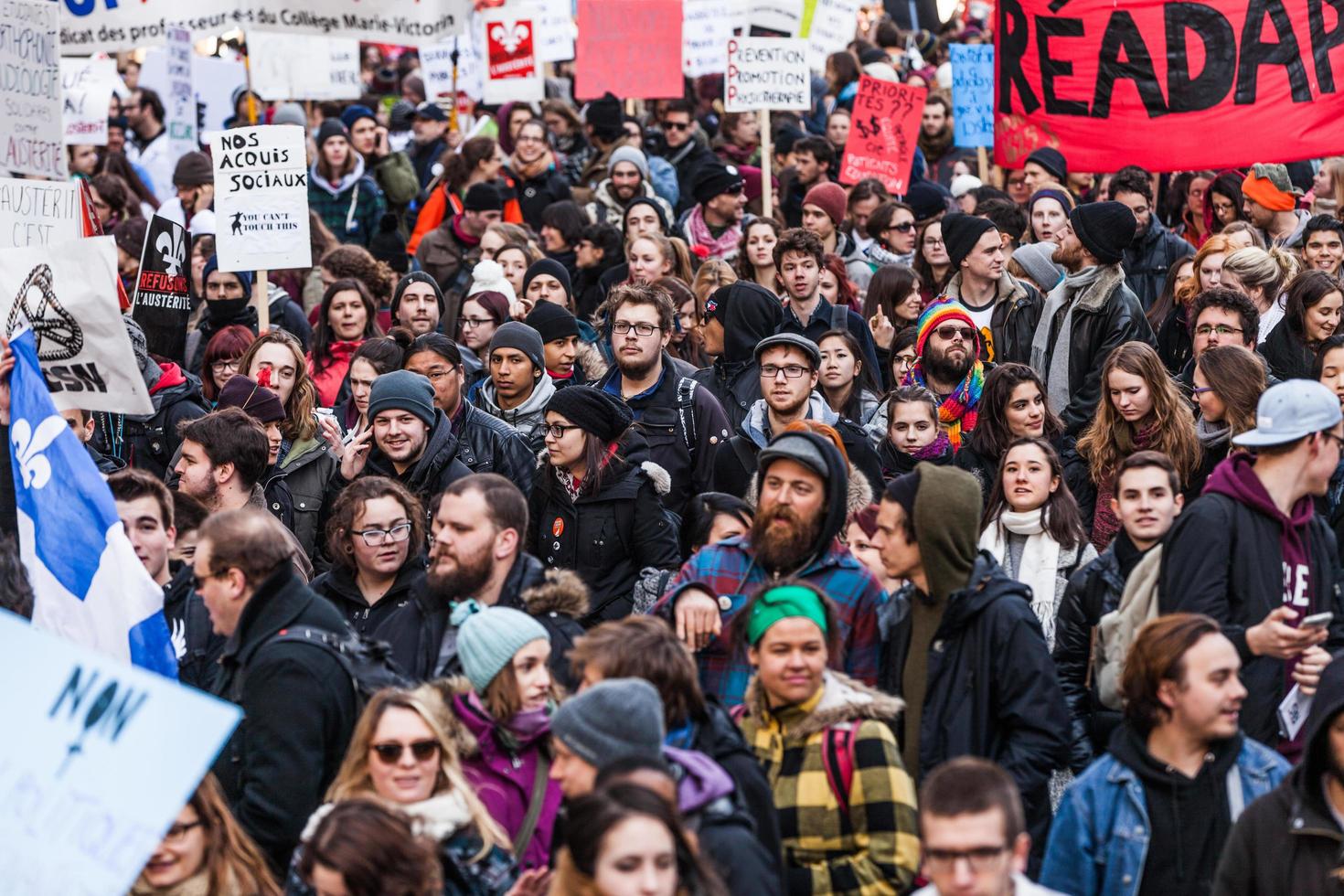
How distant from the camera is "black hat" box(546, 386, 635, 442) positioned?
7727 millimetres

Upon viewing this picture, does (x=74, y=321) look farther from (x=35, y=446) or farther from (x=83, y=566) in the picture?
(x=83, y=566)

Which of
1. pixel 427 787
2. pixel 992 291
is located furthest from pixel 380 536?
pixel 992 291

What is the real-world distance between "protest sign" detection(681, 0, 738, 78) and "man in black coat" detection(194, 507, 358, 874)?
14.0m

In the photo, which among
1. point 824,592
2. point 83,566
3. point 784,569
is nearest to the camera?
point 824,592

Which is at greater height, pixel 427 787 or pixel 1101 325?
pixel 1101 325

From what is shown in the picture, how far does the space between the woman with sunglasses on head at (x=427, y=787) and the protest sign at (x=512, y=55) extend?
12612 millimetres

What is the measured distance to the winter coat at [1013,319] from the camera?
10.3m

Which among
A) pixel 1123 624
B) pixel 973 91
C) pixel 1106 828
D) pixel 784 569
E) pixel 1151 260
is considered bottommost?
pixel 1106 828

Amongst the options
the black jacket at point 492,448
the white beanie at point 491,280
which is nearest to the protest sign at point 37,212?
the black jacket at point 492,448

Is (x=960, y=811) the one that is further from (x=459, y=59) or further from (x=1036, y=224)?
(x=459, y=59)

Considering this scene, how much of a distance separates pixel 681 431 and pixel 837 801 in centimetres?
378

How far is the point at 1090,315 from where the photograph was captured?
9867 mm

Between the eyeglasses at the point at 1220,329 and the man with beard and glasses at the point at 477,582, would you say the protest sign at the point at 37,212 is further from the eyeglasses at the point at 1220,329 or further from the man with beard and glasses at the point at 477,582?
the eyeglasses at the point at 1220,329

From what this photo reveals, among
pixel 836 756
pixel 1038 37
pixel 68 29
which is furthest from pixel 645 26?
pixel 836 756
